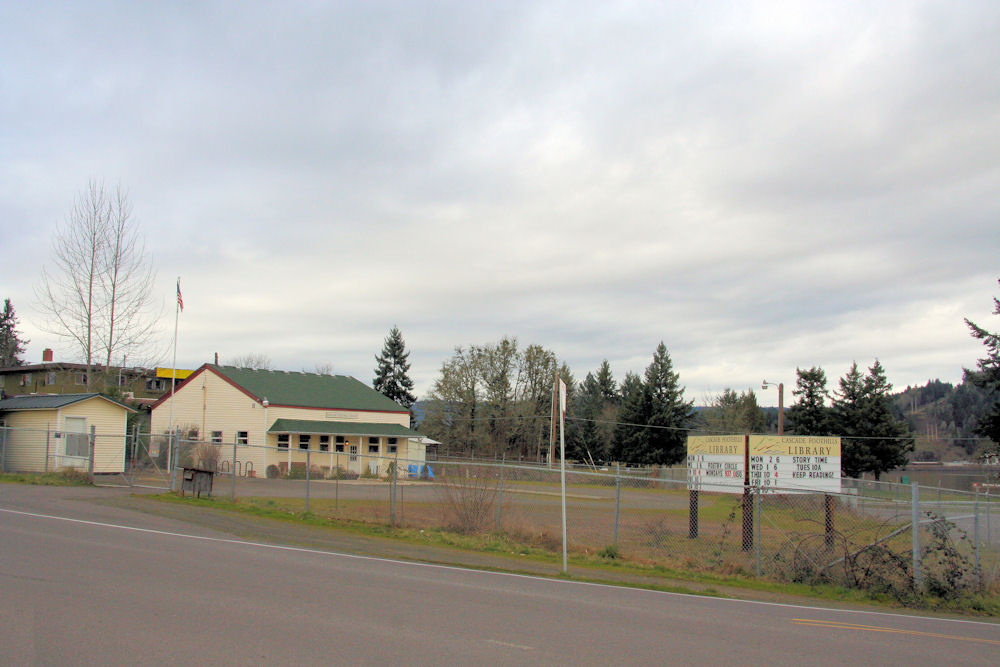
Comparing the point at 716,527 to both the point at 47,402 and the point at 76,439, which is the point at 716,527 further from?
the point at 47,402

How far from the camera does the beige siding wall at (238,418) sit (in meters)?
45.8

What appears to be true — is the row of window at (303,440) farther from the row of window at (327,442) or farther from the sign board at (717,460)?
the sign board at (717,460)

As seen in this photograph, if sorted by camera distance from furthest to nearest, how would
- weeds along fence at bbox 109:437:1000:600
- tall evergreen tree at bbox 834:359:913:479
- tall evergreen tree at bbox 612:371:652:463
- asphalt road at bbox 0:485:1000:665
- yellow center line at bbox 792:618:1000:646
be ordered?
1. tall evergreen tree at bbox 612:371:652:463
2. tall evergreen tree at bbox 834:359:913:479
3. weeds along fence at bbox 109:437:1000:600
4. yellow center line at bbox 792:618:1000:646
5. asphalt road at bbox 0:485:1000:665

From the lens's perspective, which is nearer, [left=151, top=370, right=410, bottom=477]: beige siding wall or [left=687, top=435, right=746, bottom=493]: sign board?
[left=687, top=435, right=746, bottom=493]: sign board

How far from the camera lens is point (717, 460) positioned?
19.8m

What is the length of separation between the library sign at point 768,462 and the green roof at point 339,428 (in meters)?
31.5

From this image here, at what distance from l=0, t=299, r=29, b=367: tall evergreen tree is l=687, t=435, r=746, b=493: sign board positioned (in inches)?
3768

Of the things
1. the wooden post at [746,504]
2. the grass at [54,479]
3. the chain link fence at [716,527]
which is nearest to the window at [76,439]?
the chain link fence at [716,527]

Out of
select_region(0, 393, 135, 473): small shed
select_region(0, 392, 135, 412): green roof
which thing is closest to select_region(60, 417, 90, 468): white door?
select_region(0, 393, 135, 473): small shed

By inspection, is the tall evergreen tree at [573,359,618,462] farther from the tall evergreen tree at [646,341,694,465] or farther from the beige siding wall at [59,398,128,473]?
the beige siding wall at [59,398,128,473]

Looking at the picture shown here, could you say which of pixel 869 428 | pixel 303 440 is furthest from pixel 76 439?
pixel 869 428

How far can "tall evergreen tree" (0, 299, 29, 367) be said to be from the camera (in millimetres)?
92188

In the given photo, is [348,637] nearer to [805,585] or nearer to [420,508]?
[805,585]

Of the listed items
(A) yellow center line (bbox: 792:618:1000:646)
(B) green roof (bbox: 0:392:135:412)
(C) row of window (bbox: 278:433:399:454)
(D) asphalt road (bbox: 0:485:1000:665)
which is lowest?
(C) row of window (bbox: 278:433:399:454)
